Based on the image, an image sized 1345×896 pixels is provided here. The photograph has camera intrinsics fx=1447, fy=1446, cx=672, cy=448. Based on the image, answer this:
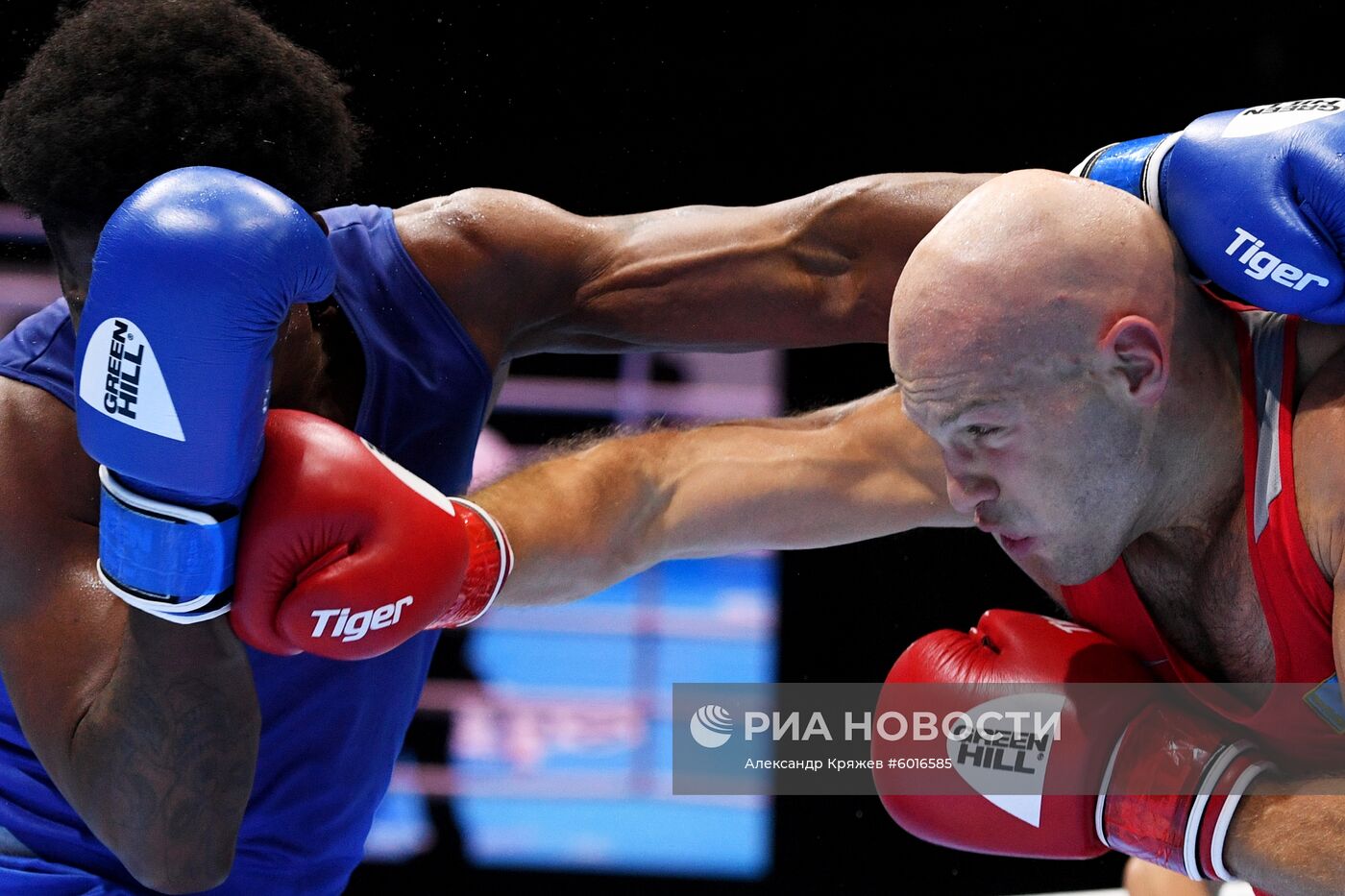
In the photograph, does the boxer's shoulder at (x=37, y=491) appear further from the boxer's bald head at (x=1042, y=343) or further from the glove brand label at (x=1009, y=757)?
the glove brand label at (x=1009, y=757)

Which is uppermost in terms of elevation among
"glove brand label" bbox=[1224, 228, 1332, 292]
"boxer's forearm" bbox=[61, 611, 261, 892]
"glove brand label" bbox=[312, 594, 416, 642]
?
"glove brand label" bbox=[1224, 228, 1332, 292]

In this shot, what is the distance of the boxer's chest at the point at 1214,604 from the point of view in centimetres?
192

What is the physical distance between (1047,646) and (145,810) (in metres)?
1.25

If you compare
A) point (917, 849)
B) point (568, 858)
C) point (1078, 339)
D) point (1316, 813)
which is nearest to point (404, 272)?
point (1078, 339)

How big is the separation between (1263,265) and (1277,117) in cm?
19

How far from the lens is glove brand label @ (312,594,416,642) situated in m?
1.78

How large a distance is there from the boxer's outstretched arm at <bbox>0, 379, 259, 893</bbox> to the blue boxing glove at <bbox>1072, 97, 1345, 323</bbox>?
4.35 ft

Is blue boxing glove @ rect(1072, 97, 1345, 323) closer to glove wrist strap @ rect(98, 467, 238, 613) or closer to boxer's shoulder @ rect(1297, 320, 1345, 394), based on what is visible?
boxer's shoulder @ rect(1297, 320, 1345, 394)

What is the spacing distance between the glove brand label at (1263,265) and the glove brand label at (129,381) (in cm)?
127

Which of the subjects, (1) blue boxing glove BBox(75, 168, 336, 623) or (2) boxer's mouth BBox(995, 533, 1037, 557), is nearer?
(1) blue boxing glove BBox(75, 168, 336, 623)

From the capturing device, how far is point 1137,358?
1.78 m

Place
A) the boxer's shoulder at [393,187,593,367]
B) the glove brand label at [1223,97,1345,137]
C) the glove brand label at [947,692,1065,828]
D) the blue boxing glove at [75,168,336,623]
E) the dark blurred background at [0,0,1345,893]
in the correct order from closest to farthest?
1. the blue boxing glove at [75,168,336,623]
2. the glove brand label at [1223,97,1345,137]
3. the glove brand label at [947,692,1065,828]
4. the boxer's shoulder at [393,187,593,367]
5. the dark blurred background at [0,0,1345,893]

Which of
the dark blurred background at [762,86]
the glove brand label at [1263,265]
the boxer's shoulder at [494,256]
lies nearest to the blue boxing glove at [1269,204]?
the glove brand label at [1263,265]

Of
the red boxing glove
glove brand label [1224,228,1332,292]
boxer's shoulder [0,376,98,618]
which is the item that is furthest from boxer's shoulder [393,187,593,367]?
glove brand label [1224,228,1332,292]
